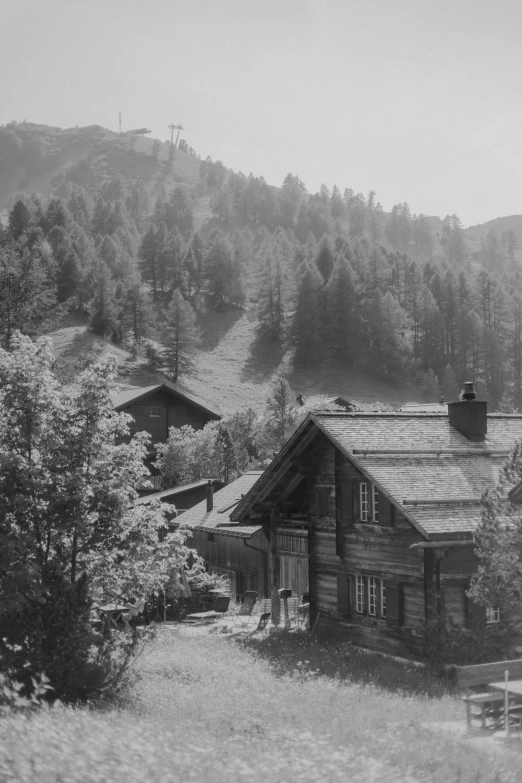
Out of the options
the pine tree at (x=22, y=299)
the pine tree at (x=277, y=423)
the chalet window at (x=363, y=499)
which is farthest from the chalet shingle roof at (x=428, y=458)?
the pine tree at (x=277, y=423)

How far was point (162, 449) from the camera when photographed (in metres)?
58.9

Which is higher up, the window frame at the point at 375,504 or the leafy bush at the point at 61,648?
the window frame at the point at 375,504

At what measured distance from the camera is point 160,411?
66.4 m

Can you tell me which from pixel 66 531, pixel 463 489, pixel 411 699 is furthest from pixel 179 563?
pixel 463 489

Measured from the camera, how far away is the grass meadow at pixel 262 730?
10391mm

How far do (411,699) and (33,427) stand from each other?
31.1 feet

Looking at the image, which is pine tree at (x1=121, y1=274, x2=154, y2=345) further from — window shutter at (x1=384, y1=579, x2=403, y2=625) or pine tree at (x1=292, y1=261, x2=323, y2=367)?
window shutter at (x1=384, y1=579, x2=403, y2=625)

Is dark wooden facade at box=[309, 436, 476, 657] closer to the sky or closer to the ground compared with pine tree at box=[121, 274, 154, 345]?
closer to the ground

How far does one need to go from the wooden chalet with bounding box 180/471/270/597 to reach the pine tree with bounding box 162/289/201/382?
64326mm

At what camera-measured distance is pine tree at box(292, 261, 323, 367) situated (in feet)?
384

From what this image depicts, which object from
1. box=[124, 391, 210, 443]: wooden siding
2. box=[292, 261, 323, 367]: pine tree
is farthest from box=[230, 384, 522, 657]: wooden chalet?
box=[292, 261, 323, 367]: pine tree

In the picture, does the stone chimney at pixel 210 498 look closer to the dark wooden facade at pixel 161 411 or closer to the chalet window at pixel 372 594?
the chalet window at pixel 372 594

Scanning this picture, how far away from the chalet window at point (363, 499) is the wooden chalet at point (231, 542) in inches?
335

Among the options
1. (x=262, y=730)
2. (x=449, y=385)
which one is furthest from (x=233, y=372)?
(x=262, y=730)
